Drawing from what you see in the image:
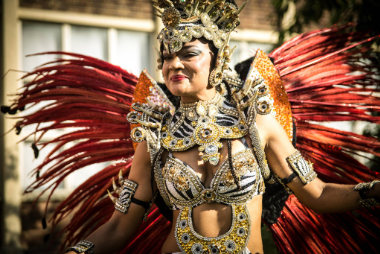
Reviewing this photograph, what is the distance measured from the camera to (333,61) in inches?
95.8

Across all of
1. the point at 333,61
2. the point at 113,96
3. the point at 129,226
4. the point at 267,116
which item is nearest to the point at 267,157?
the point at 267,116

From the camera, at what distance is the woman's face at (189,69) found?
1.81 metres

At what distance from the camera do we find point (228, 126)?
1.85 m

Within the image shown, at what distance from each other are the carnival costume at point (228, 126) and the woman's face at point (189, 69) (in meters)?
0.04

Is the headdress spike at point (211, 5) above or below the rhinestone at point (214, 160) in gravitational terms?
above

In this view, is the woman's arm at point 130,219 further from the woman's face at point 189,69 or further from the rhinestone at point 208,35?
the rhinestone at point 208,35

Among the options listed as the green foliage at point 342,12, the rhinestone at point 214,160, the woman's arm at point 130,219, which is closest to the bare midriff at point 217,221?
the rhinestone at point 214,160

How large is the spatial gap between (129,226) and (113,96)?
3.20 feet

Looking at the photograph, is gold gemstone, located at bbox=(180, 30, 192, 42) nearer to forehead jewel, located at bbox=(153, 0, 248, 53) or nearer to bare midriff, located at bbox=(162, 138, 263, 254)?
forehead jewel, located at bbox=(153, 0, 248, 53)

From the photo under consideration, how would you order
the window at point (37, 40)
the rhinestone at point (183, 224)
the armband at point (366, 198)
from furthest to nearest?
the window at point (37, 40), the rhinestone at point (183, 224), the armband at point (366, 198)

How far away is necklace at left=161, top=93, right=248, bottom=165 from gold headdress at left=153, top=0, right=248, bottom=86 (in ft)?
0.46

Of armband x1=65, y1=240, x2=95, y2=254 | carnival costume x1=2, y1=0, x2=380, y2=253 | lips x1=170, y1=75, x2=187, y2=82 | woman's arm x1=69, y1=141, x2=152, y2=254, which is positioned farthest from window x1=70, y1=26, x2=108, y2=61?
armband x1=65, y1=240, x2=95, y2=254

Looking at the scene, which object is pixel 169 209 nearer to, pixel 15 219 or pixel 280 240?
pixel 280 240

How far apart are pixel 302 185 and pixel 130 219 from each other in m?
0.91
